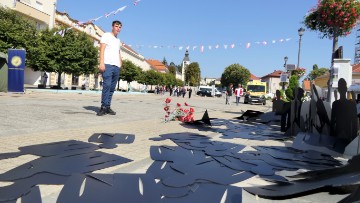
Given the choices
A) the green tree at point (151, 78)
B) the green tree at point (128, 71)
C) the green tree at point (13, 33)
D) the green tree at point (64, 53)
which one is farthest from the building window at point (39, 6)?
the green tree at point (151, 78)

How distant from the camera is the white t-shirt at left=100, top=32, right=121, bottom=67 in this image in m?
7.55

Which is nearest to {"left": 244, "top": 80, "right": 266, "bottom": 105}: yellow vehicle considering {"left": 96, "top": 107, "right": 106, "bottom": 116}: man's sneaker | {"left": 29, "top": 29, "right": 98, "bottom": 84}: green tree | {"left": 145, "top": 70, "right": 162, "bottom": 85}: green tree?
{"left": 29, "top": 29, "right": 98, "bottom": 84}: green tree

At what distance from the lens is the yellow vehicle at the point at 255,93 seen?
3551 centimetres

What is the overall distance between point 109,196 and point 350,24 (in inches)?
375

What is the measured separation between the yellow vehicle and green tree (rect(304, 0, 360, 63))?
83.0 feet

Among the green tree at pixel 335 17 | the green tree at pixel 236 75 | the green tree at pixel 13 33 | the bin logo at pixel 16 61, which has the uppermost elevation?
the green tree at pixel 236 75

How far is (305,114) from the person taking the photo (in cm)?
613

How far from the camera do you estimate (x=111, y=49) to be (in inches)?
299

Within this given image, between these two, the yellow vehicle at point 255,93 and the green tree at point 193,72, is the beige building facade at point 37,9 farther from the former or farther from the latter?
the green tree at point 193,72

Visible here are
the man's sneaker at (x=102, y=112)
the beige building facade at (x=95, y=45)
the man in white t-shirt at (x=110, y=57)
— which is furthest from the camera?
the beige building facade at (x=95, y=45)

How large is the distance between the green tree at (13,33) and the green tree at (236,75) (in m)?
100

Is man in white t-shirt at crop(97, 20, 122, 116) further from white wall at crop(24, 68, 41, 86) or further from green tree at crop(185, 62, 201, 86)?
green tree at crop(185, 62, 201, 86)

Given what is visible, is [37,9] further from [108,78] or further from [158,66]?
[158,66]

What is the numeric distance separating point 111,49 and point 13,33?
21962 mm
